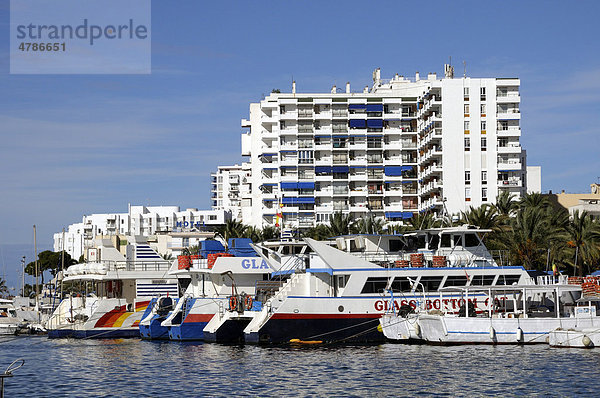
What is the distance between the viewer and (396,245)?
169 feet

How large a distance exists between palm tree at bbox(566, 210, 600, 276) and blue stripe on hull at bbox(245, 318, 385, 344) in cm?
2911

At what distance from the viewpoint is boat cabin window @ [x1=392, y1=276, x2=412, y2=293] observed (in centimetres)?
4688

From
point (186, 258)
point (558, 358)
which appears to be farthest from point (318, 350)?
point (186, 258)

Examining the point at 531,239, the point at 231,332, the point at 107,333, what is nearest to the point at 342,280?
the point at 231,332

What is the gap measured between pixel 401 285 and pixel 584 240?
2860 centimetres

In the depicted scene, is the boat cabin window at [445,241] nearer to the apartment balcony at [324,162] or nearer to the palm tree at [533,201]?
the palm tree at [533,201]

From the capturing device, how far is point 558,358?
36188mm

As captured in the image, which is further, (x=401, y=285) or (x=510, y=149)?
(x=510, y=149)

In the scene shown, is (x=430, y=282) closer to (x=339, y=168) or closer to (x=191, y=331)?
(x=191, y=331)

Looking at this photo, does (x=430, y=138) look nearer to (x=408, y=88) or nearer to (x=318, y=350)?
(x=408, y=88)

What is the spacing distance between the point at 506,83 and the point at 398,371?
7943 cm

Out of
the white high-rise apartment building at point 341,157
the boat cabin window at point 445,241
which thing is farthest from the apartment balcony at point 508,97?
the boat cabin window at point 445,241

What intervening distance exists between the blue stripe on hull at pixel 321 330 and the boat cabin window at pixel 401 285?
2.20 metres

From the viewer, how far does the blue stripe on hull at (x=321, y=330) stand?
45219mm
